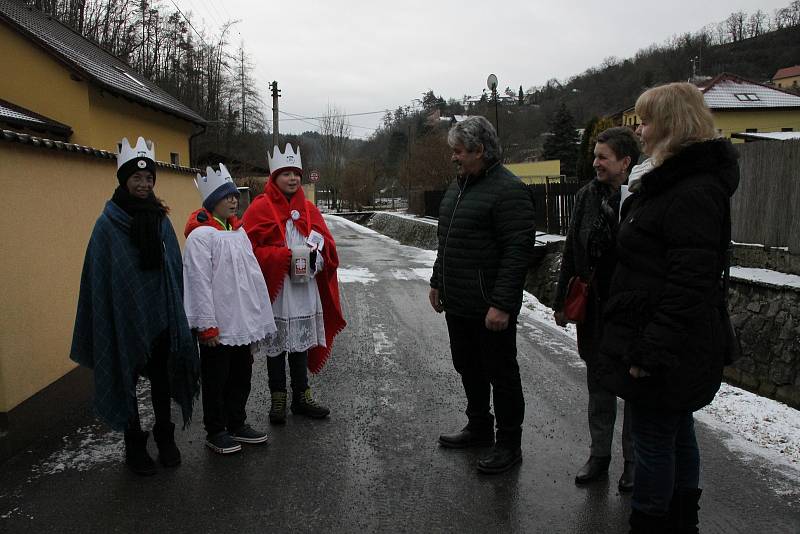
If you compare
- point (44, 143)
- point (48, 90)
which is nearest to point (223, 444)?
point (44, 143)

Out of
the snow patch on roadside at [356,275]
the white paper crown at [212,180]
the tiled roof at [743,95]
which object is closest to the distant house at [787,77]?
the tiled roof at [743,95]

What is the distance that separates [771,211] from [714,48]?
322 feet

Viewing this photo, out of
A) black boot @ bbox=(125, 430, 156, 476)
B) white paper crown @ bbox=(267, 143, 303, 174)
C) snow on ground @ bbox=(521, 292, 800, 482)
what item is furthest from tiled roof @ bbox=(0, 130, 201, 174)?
snow on ground @ bbox=(521, 292, 800, 482)

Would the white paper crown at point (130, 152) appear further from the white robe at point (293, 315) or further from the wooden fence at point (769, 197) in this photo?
the wooden fence at point (769, 197)

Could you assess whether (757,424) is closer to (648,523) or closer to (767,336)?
(767,336)

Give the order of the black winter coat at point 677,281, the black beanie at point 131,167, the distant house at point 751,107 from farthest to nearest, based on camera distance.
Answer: the distant house at point 751,107 < the black beanie at point 131,167 < the black winter coat at point 677,281

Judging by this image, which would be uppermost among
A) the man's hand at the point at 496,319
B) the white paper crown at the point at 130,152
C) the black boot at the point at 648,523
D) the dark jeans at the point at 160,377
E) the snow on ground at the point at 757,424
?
the white paper crown at the point at 130,152

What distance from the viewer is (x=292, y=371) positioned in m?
4.72

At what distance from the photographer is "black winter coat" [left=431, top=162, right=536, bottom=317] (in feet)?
11.9

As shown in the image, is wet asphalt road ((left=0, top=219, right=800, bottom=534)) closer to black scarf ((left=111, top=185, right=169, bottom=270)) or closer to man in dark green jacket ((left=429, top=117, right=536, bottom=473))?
man in dark green jacket ((left=429, top=117, right=536, bottom=473))

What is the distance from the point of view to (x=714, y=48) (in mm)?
89250

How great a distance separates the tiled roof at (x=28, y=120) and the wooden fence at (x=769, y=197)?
1254cm

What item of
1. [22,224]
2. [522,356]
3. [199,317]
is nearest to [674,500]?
[199,317]

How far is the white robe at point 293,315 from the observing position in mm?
4598
